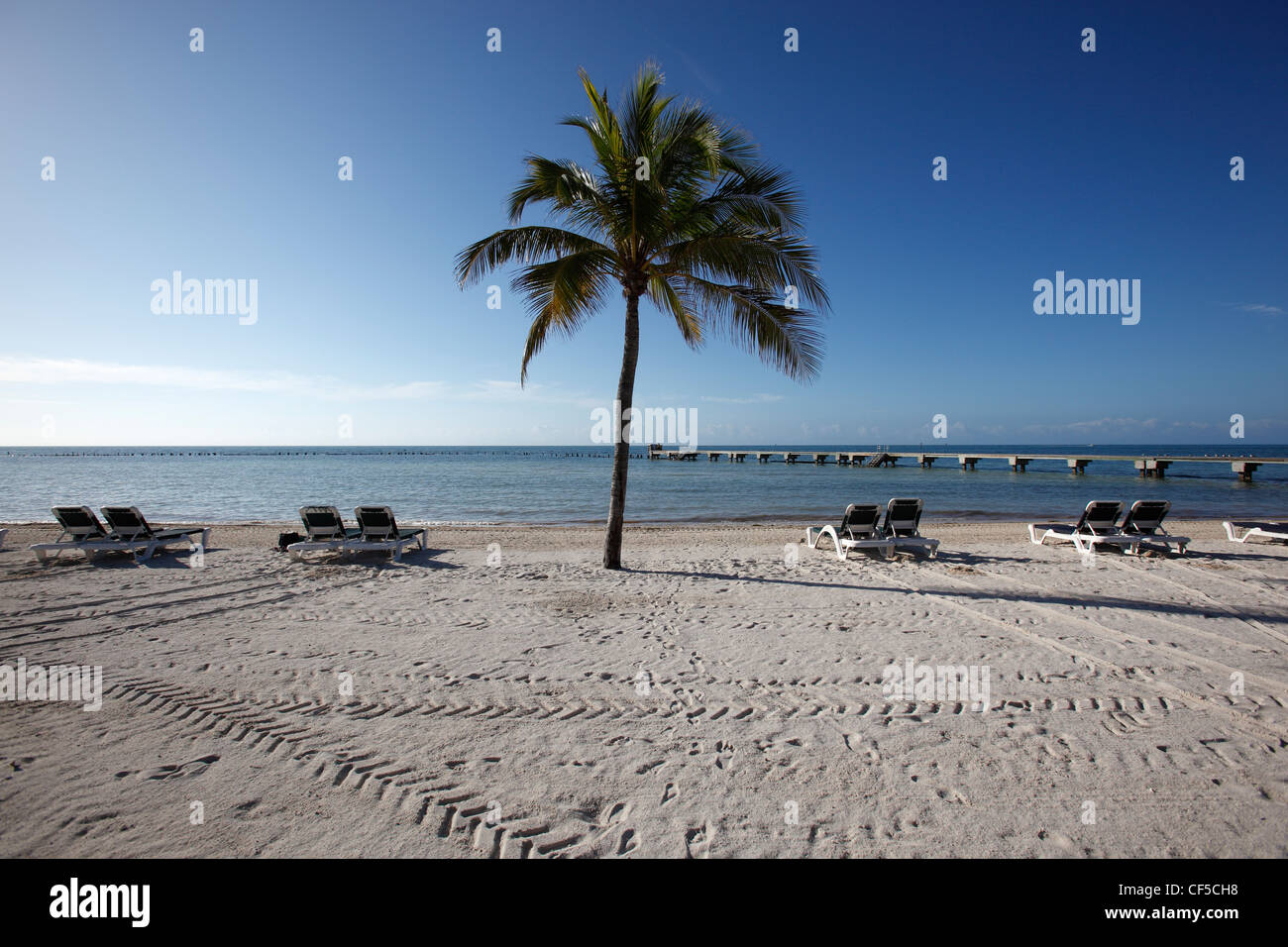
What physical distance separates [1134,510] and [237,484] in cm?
4551

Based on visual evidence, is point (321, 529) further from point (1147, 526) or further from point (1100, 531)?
point (1147, 526)

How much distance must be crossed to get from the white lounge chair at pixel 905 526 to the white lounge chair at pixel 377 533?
28.3 feet

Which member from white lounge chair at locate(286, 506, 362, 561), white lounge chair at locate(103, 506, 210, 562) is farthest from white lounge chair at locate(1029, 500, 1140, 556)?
white lounge chair at locate(103, 506, 210, 562)

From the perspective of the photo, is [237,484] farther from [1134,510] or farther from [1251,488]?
[1251,488]

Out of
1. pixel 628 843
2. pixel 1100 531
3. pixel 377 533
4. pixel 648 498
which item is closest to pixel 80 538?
pixel 377 533

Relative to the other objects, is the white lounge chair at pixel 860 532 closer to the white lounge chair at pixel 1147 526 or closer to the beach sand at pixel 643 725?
the beach sand at pixel 643 725

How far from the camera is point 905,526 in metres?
10.6

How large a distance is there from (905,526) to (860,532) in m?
0.84

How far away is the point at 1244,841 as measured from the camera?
8.33 feet

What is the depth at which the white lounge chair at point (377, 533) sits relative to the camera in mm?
9836

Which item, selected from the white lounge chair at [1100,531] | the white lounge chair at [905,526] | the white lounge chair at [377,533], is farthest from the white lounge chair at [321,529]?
the white lounge chair at [1100,531]

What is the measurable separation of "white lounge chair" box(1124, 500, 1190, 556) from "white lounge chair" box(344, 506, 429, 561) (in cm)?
1300

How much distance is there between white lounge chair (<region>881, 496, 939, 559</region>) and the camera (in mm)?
10242
